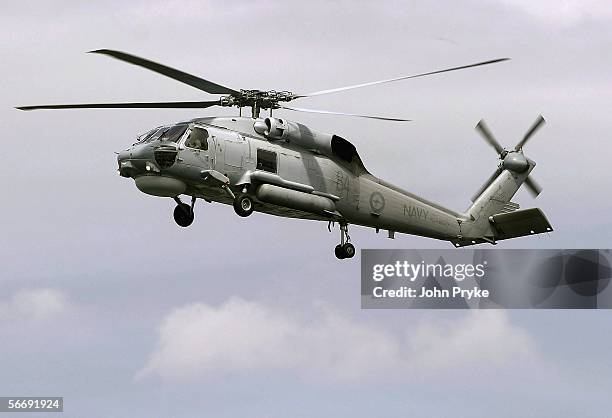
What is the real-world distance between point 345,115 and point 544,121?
12493mm

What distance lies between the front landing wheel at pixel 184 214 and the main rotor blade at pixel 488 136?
47.3 ft

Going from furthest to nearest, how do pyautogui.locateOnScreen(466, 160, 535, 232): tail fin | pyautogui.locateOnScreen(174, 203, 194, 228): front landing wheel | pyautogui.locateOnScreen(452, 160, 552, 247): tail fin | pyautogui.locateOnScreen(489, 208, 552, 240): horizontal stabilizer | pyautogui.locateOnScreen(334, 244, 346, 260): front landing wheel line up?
pyautogui.locateOnScreen(466, 160, 535, 232): tail fin < pyautogui.locateOnScreen(452, 160, 552, 247): tail fin < pyautogui.locateOnScreen(489, 208, 552, 240): horizontal stabilizer < pyautogui.locateOnScreen(334, 244, 346, 260): front landing wheel < pyautogui.locateOnScreen(174, 203, 194, 228): front landing wheel

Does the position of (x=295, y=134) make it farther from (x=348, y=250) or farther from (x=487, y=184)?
(x=487, y=184)

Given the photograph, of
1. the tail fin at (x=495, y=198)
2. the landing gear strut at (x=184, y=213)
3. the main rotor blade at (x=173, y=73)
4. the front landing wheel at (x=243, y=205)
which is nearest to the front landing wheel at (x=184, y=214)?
the landing gear strut at (x=184, y=213)

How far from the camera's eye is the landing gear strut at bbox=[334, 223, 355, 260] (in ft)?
139

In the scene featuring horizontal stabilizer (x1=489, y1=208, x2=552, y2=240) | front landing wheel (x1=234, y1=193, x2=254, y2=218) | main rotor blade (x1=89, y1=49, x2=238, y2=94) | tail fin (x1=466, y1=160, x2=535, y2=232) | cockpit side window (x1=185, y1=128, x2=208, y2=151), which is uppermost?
tail fin (x1=466, y1=160, x2=535, y2=232)

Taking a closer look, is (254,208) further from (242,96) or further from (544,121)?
(544,121)

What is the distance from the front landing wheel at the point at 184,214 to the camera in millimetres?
39812

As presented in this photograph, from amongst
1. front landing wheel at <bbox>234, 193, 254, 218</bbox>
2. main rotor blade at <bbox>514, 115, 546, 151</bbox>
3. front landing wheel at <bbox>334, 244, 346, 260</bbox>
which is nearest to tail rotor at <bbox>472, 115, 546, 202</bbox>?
main rotor blade at <bbox>514, 115, 546, 151</bbox>

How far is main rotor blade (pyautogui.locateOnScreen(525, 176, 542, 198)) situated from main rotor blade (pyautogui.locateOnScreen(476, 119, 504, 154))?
2121mm

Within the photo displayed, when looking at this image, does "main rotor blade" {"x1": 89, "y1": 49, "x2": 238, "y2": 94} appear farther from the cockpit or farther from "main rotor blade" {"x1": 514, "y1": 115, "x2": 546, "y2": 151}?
"main rotor blade" {"x1": 514, "y1": 115, "x2": 546, "y2": 151}

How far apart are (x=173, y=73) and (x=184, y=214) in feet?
17.8

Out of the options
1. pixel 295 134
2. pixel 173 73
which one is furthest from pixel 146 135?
pixel 295 134

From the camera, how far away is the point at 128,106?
38812 mm
